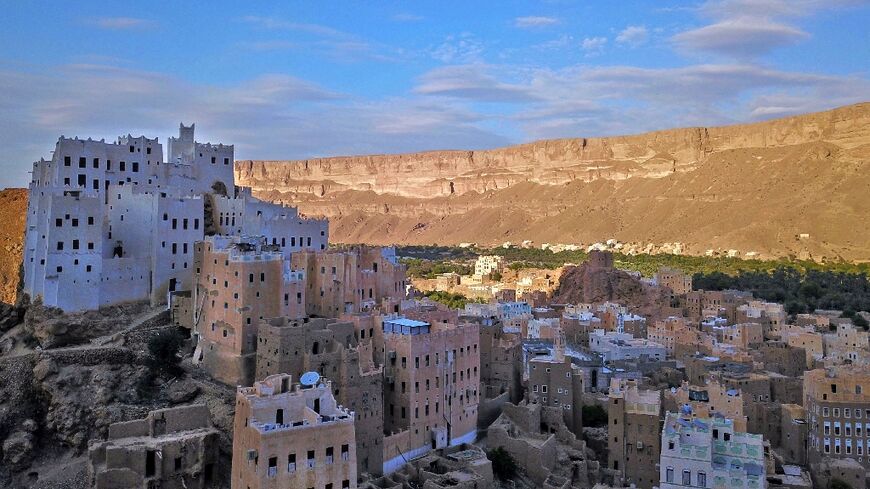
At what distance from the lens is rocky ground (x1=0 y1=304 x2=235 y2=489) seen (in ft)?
102

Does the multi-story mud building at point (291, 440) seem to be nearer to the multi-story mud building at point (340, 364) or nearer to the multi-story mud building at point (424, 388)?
the multi-story mud building at point (340, 364)

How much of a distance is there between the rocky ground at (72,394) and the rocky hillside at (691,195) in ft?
350

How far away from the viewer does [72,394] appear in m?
32.9

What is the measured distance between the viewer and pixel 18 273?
132 feet

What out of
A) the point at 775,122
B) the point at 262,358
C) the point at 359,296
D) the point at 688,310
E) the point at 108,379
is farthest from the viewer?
the point at 775,122

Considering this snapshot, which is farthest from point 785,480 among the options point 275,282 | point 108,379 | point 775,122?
point 775,122

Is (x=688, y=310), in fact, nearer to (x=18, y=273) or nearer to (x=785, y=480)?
(x=785, y=480)

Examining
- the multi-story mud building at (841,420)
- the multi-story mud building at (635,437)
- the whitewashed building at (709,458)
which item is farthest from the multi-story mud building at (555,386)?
the multi-story mud building at (841,420)

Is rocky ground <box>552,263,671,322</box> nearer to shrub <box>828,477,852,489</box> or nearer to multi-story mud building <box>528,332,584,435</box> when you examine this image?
multi-story mud building <box>528,332,584,435</box>

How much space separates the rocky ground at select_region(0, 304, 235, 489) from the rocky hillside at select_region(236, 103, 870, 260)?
106590 millimetres

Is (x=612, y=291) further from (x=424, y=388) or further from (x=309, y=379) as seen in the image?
(x=309, y=379)

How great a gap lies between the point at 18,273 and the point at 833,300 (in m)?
71.9

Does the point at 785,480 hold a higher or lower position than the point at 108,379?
lower

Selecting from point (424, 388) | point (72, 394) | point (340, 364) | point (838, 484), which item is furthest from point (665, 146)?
point (72, 394)
